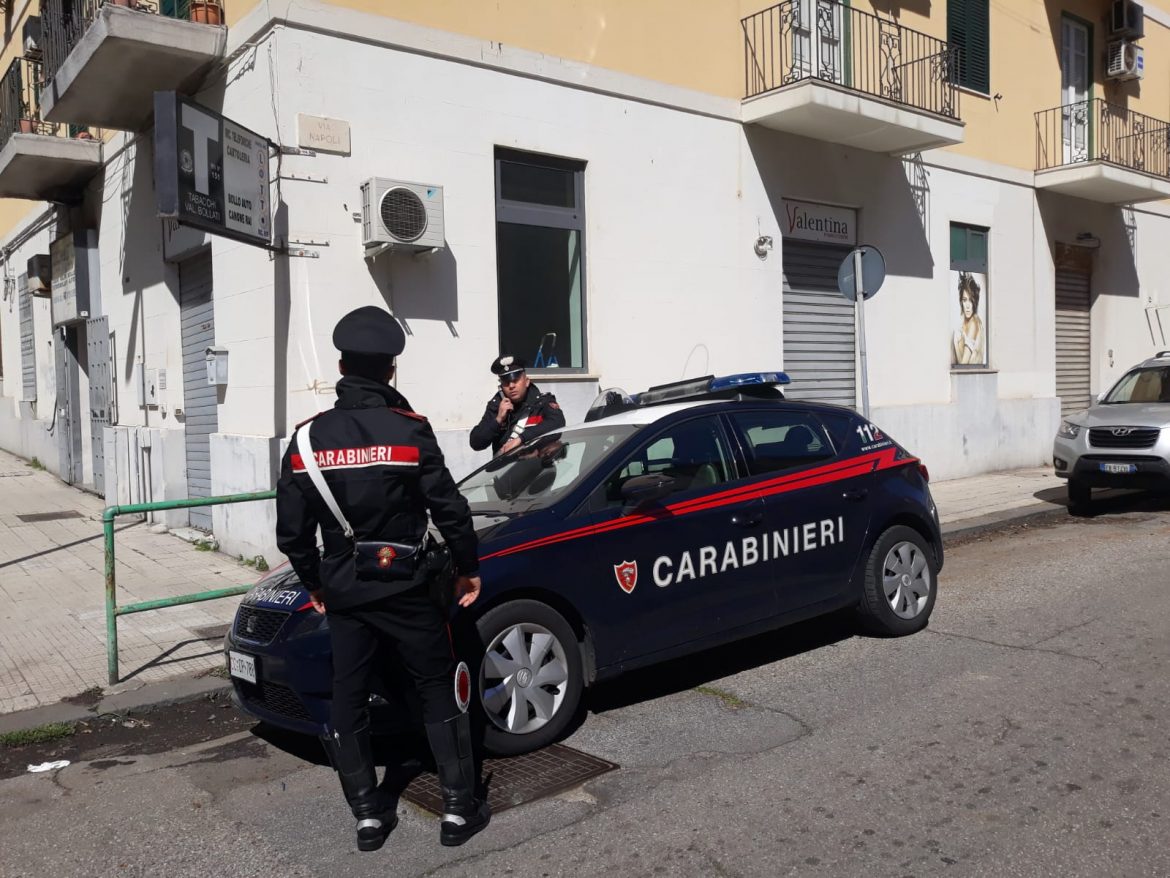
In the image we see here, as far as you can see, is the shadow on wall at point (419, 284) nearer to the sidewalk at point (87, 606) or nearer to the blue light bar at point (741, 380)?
the sidewalk at point (87, 606)

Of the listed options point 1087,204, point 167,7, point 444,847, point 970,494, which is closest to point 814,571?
point 444,847

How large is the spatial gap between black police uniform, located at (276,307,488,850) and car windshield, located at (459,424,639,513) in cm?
129

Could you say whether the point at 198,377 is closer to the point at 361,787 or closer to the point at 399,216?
the point at 399,216

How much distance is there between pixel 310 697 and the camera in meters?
4.20

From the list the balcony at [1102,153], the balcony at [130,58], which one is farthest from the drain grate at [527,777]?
the balcony at [1102,153]

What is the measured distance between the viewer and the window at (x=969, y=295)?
14773 millimetres

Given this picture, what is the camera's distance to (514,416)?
7.40 m

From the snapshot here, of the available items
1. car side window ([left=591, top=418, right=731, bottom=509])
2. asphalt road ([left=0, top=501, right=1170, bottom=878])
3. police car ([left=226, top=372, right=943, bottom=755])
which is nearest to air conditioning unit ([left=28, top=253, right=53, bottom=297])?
police car ([left=226, top=372, right=943, bottom=755])

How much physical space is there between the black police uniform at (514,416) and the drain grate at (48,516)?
6.88m

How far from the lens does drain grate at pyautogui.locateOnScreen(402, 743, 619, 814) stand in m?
4.08

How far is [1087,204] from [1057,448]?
807cm

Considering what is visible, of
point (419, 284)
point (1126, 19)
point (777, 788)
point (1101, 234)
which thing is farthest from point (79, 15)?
point (1126, 19)

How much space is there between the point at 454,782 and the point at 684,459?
2263 mm

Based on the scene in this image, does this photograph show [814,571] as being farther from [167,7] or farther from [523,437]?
[167,7]
